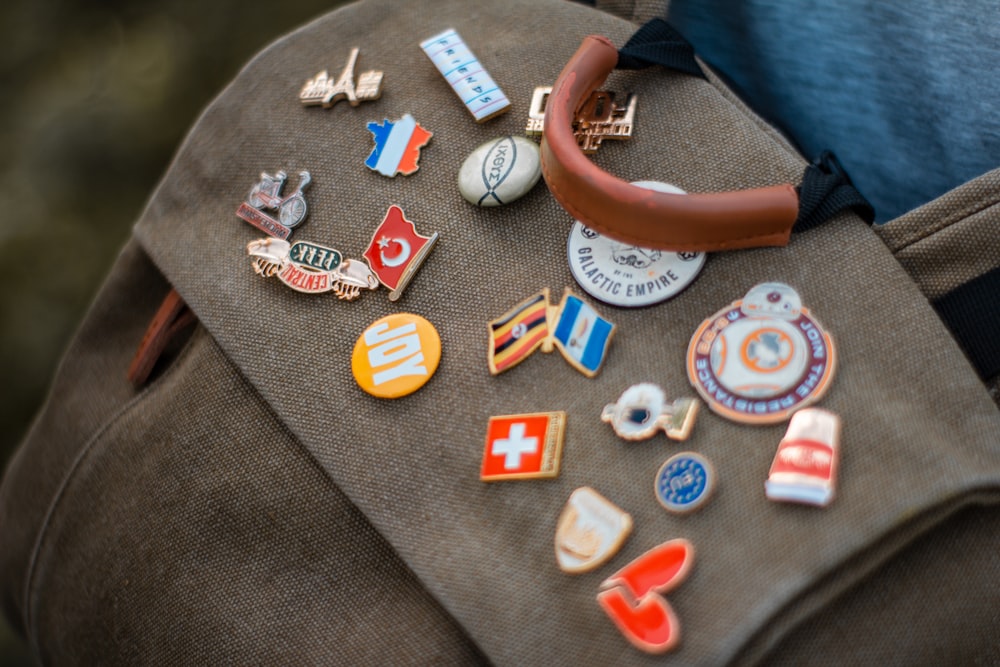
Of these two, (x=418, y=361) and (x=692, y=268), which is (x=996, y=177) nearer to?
(x=692, y=268)

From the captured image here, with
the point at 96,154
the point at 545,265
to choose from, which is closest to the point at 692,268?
the point at 545,265

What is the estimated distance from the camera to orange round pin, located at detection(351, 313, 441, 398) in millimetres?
557

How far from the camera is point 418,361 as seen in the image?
22.0 inches

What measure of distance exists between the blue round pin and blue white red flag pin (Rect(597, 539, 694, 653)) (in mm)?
19

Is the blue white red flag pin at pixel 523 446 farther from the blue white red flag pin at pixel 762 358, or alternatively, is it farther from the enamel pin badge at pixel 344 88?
the enamel pin badge at pixel 344 88

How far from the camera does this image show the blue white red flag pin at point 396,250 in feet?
1.90

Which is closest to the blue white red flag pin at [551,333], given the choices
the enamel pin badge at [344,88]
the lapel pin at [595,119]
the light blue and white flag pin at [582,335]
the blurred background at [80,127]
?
the light blue and white flag pin at [582,335]

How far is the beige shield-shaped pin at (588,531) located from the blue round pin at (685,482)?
0.02m

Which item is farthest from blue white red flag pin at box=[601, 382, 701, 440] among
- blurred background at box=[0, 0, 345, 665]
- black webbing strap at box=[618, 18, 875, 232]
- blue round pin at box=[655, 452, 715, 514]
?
blurred background at box=[0, 0, 345, 665]

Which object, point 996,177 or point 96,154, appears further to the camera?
point 96,154

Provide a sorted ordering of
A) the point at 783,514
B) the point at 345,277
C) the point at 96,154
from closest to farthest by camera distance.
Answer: the point at 783,514 → the point at 345,277 → the point at 96,154

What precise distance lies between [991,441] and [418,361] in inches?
11.9

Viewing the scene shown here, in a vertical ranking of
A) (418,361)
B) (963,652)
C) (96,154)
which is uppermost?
(418,361)

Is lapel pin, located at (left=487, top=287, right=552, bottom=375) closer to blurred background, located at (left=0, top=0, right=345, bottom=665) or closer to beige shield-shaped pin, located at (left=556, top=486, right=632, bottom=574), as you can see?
beige shield-shaped pin, located at (left=556, top=486, right=632, bottom=574)
